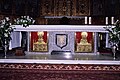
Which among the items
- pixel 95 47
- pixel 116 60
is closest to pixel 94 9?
pixel 95 47

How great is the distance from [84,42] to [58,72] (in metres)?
1.60

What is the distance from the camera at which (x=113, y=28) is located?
774cm

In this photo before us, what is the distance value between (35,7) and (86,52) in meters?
4.66

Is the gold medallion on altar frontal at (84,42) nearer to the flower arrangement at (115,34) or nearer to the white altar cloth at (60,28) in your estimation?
the white altar cloth at (60,28)

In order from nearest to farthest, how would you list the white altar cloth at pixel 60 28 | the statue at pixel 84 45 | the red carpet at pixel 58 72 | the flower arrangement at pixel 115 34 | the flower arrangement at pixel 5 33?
1. the red carpet at pixel 58 72
2. the flower arrangement at pixel 115 34
3. the flower arrangement at pixel 5 33
4. the white altar cloth at pixel 60 28
5. the statue at pixel 84 45

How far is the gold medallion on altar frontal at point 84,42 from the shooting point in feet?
27.9

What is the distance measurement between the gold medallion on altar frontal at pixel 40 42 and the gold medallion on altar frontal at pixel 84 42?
0.96m

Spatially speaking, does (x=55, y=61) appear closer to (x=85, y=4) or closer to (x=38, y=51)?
(x=38, y=51)

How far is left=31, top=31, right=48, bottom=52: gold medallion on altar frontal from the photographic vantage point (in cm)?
856

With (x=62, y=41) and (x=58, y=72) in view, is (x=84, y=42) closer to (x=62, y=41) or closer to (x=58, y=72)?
(x=62, y=41)

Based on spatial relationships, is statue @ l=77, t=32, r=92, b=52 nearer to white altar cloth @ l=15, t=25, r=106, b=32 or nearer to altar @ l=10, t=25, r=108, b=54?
altar @ l=10, t=25, r=108, b=54

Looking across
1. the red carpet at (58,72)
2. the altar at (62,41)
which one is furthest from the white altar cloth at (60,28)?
the red carpet at (58,72)

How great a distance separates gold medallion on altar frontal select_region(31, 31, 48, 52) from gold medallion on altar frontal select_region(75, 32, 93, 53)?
3.15ft

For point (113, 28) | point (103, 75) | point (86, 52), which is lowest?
point (103, 75)
